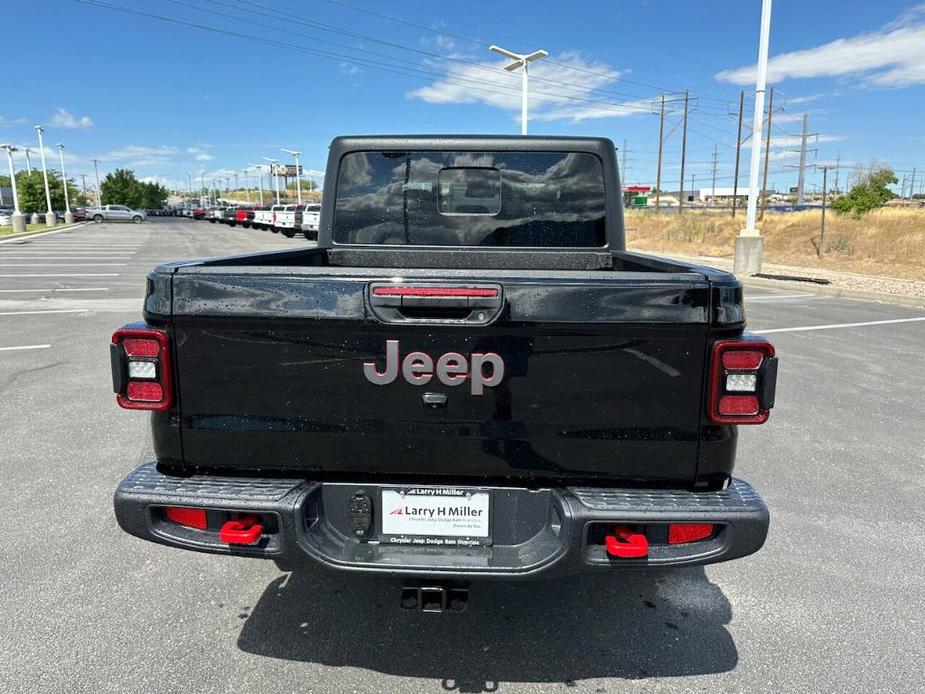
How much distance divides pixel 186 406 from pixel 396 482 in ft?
2.57

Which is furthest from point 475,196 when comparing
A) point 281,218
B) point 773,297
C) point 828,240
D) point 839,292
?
point 281,218

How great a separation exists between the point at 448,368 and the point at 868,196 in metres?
47.5

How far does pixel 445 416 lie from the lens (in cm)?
221

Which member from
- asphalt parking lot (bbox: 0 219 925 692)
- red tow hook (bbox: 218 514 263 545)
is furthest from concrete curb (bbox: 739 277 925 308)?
red tow hook (bbox: 218 514 263 545)

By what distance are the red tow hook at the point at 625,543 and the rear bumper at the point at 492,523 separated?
1.1 inches

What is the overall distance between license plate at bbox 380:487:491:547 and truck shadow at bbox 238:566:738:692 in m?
0.20

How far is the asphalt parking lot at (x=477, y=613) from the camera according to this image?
2.50 metres

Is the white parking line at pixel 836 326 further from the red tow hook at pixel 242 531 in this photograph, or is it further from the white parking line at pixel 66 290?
the white parking line at pixel 66 290

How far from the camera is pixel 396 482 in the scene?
2322mm

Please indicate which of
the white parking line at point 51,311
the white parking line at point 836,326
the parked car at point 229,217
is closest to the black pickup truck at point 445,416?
the white parking line at point 836,326

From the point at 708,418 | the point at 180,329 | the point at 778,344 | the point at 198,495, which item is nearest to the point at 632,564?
the point at 708,418

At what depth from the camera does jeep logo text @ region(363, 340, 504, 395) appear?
216cm

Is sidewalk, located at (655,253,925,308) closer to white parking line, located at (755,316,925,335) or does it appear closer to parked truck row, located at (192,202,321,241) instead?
white parking line, located at (755,316,925,335)

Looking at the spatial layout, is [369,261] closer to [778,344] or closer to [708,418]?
[708,418]
